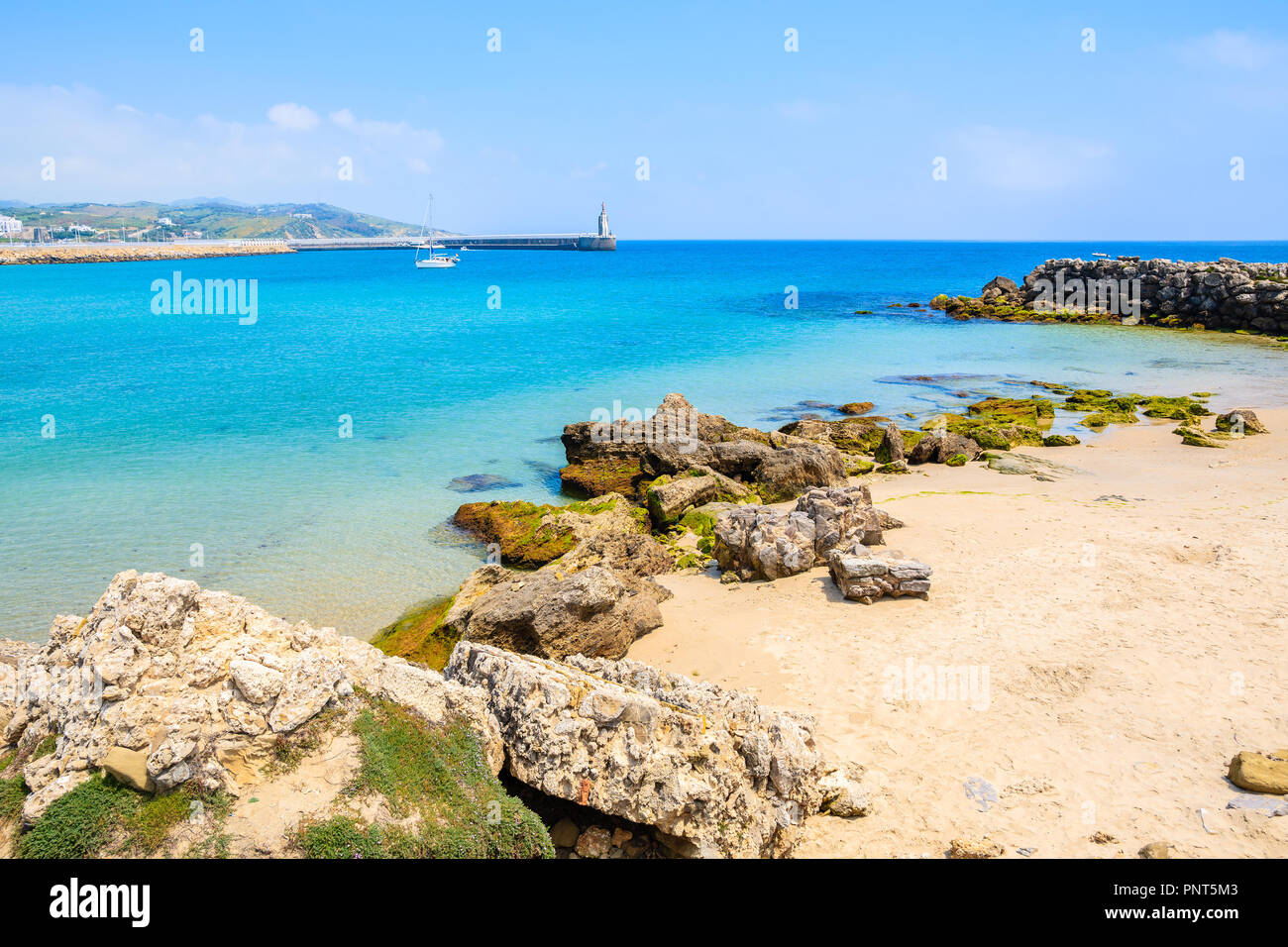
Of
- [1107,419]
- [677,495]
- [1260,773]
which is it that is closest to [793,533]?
[677,495]

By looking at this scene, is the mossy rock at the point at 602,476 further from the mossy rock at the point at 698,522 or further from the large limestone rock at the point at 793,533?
the large limestone rock at the point at 793,533

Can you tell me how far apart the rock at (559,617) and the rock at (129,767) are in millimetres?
5261

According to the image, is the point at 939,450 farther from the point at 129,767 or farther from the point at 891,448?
the point at 129,767

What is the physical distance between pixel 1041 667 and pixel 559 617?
21.8ft

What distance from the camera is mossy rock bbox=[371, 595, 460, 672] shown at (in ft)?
38.8

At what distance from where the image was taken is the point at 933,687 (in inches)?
405

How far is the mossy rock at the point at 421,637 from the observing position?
11830 millimetres

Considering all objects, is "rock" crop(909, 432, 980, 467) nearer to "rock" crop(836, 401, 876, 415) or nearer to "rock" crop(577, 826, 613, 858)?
"rock" crop(836, 401, 876, 415)

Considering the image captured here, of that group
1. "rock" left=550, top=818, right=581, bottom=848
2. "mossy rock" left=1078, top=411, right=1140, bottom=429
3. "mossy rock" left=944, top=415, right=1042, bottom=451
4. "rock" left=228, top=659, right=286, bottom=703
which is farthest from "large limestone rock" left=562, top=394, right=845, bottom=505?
"rock" left=228, top=659, right=286, bottom=703

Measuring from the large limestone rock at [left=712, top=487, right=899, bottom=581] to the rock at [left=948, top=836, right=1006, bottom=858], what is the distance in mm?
7204

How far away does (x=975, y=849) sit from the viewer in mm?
7059

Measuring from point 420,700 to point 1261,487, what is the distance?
20976 mm

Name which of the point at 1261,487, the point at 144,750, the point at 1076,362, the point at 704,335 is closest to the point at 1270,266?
the point at 1076,362

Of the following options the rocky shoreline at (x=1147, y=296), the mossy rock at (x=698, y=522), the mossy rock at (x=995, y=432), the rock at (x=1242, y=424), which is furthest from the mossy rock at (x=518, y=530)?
the rocky shoreline at (x=1147, y=296)
